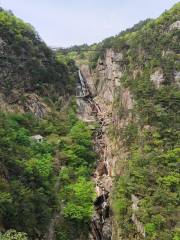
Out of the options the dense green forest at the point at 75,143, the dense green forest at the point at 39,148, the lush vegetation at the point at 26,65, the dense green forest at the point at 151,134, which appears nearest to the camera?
the dense green forest at the point at 39,148

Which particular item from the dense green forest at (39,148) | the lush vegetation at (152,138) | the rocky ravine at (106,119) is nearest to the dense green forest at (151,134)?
the lush vegetation at (152,138)

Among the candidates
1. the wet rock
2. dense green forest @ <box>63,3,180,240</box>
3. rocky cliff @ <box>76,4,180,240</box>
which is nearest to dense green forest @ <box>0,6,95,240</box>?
the wet rock

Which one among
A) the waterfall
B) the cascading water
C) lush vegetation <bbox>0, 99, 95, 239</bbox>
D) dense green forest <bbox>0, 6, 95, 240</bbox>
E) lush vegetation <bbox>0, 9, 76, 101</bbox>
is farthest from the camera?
the waterfall

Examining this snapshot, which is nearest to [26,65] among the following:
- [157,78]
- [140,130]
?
[157,78]

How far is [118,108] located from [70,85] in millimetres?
10203

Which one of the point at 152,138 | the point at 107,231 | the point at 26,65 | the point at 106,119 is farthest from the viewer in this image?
the point at 106,119

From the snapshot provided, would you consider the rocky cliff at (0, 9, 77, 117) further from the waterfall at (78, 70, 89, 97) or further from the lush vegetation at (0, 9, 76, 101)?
the waterfall at (78, 70, 89, 97)

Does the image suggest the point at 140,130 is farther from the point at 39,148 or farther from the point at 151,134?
the point at 39,148

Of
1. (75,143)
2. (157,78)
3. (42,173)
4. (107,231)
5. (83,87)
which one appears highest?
(157,78)

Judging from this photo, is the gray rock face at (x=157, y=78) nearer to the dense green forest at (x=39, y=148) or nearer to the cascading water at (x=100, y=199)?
the cascading water at (x=100, y=199)

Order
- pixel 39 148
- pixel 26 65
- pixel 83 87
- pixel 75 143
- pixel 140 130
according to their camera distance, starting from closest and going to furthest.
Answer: pixel 39 148, pixel 140 130, pixel 75 143, pixel 26 65, pixel 83 87

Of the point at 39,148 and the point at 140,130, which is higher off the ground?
the point at 140,130

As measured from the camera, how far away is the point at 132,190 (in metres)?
29.9

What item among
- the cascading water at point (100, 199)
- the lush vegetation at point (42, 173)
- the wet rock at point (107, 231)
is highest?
the lush vegetation at point (42, 173)
